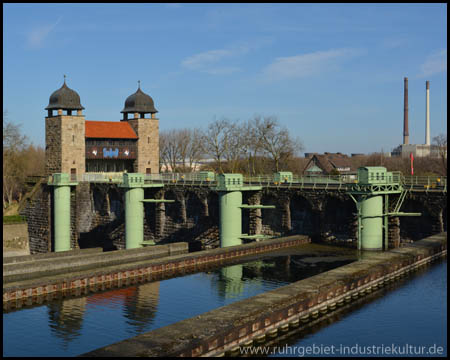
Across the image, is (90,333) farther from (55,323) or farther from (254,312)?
(254,312)

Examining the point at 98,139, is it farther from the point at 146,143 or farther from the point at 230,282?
the point at 230,282

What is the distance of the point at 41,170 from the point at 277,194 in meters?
69.0

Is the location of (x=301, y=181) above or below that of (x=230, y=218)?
above

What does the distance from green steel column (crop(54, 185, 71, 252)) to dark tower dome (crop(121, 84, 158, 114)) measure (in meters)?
12.1

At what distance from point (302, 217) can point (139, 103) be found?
26.4 metres

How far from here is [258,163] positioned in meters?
89.8

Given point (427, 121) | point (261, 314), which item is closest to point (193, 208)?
point (261, 314)

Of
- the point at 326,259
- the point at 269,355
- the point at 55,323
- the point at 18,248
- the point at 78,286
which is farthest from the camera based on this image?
the point at 18,248

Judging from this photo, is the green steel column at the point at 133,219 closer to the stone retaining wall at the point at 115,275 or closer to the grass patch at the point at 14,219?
the stone retaining wall at the point at 115,275

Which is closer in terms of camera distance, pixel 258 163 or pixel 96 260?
pixel 96 260

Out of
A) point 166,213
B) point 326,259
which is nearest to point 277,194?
point 326,259

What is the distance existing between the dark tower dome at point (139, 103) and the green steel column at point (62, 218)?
39.6 ft

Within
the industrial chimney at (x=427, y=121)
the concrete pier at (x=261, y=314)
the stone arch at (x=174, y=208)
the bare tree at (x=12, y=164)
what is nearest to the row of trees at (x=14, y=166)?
the bare tree at (x=12, y=164)

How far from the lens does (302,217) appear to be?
42.9 m
